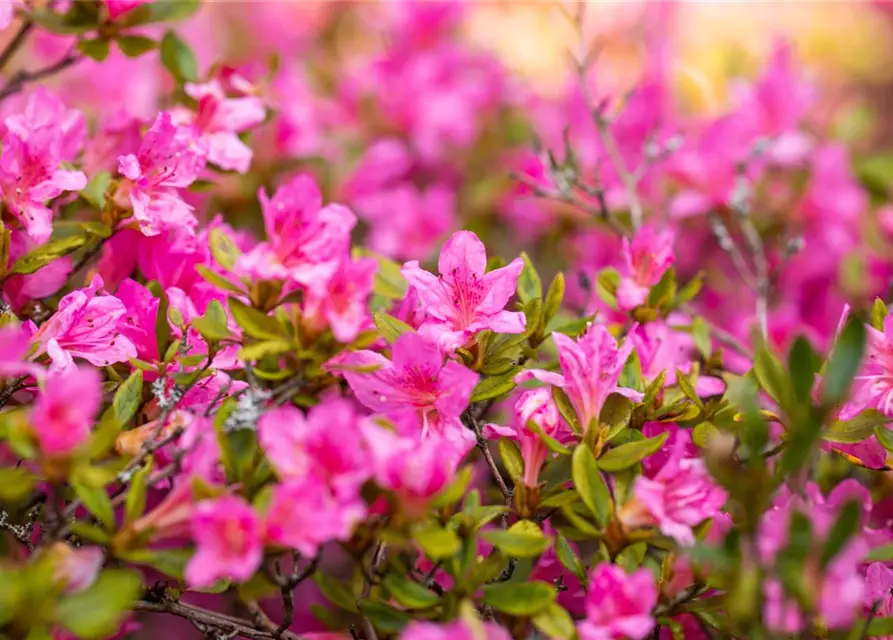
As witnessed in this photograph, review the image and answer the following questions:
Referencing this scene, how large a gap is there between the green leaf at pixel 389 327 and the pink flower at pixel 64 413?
338 mm

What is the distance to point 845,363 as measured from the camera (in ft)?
2.42

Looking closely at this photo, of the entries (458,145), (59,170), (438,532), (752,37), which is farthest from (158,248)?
(752,37)

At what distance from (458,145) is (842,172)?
0.96 meters

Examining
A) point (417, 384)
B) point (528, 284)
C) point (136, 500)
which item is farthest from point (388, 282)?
point (136, 500)

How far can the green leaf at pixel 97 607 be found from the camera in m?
0.70

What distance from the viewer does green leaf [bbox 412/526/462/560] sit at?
2.59 feet

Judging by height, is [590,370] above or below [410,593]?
above

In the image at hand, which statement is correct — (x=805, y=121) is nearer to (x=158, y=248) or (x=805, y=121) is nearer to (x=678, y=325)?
(x=678, y=325)

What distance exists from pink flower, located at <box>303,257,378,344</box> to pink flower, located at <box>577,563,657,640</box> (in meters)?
0.34

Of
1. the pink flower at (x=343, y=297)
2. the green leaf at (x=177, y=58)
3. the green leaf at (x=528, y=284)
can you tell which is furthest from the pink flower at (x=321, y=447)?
the green leaf at (x=177, y=58)

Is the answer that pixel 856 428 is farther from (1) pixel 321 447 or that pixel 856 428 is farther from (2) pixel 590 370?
(1) pixel 321 447

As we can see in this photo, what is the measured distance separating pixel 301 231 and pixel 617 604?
0.50 metres

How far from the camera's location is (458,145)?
232 cm

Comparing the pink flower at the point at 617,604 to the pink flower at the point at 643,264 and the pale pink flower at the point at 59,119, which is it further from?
the pale pink flower at the point at 59,119
